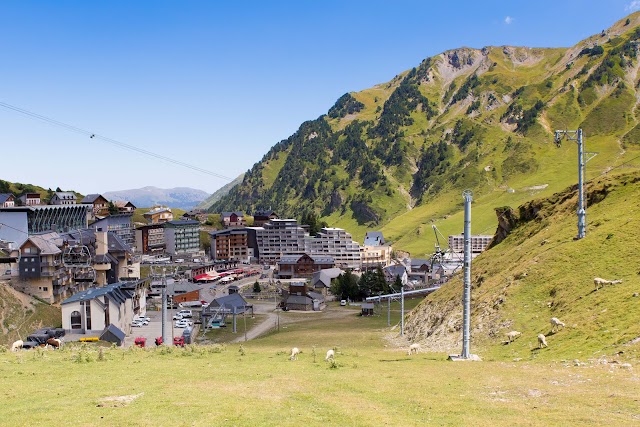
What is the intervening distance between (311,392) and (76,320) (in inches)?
3058

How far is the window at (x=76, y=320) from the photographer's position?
88.5 metres

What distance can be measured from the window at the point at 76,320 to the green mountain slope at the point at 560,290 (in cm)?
5642

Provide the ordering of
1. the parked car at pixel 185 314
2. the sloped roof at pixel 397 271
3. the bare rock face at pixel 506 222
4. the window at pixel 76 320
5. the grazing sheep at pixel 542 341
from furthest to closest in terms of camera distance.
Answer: the sloped roof at pixel 397 271 < the parked car at pixel 185 314 < the window at pixel 76 320 < the bare rock face at pixel 506 222 < the grazing sheep at pixel 542 341

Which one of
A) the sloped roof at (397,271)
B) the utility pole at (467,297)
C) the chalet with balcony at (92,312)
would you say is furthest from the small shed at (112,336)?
the sloped roof at (397,271)

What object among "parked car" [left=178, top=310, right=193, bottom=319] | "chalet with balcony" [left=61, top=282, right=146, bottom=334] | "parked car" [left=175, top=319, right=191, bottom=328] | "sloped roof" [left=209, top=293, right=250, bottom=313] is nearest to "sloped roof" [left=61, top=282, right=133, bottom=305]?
"chalet with balcony" [left=61, top=282, right=146, bottom=334]

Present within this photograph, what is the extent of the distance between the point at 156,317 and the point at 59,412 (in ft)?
317

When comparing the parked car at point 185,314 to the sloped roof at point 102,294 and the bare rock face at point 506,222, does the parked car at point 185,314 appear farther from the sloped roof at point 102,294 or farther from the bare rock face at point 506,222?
the bare rock face at point 506,222

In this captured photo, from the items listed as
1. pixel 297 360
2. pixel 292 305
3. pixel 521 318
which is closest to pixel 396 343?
pixel 521 318

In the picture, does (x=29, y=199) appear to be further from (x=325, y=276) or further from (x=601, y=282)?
(x=601, y=282)

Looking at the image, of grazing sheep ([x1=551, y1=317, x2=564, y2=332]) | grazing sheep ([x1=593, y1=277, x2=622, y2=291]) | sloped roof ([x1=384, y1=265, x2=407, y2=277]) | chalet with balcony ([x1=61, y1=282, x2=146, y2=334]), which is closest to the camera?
grazing sheep ([x1=551, y1=317, x2=564, y2=332])

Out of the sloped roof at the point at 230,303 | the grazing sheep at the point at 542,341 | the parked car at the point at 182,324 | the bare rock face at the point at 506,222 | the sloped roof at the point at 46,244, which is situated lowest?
the parked car at the point at 182,324

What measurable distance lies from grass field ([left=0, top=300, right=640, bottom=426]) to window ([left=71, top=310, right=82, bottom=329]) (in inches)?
2246

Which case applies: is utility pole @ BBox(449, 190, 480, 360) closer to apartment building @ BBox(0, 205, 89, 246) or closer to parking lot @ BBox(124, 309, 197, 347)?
parking lot @ BBox(124, 309, 197, 347)

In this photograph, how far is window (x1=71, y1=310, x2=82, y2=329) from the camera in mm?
88500
